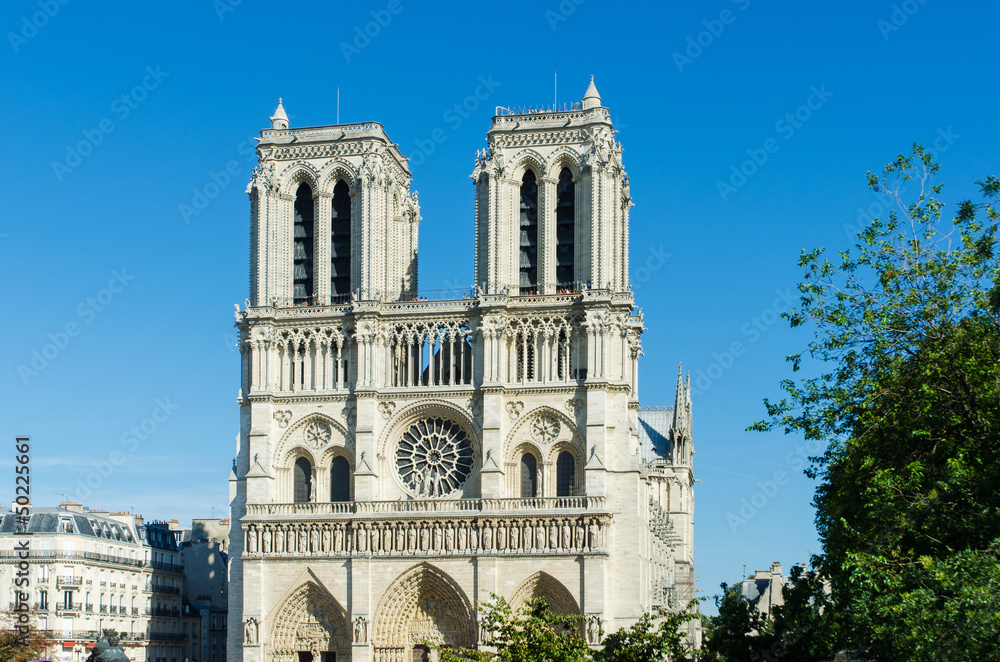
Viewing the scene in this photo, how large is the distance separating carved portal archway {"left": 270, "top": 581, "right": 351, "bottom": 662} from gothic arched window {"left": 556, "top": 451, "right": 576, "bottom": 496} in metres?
10.3

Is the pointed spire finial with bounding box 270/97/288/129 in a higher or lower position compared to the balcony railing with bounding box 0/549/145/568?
higher

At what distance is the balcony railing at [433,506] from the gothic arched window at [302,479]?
4.85 feet

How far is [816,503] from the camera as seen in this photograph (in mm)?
38062

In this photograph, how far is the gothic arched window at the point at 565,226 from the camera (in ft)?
193

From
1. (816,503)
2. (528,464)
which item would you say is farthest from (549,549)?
(816,503)

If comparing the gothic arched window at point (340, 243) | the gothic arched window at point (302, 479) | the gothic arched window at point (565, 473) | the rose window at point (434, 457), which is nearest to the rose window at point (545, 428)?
the gothic arched window at point (565, 473)

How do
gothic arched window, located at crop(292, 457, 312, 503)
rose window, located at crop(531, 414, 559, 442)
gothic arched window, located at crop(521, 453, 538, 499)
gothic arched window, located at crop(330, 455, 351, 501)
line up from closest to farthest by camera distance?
rose window, located at crop(531, 414, 559, 442) < gothic arched window, located at crop(521, 453, 538, 499) < gothic arched window, located at crop(330, 455, 351, 501) < gothic arched window, located at crop(292, 457, 312, 503)

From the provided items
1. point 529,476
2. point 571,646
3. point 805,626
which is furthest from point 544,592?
point 805,626

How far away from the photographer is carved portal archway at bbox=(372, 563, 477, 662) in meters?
55.9

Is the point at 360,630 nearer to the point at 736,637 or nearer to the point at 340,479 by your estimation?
the point at 340,479

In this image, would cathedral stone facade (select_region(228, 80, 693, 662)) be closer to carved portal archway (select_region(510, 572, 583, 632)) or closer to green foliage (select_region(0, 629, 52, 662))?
carved portal archway (select_region(510, 572, 583, 632))

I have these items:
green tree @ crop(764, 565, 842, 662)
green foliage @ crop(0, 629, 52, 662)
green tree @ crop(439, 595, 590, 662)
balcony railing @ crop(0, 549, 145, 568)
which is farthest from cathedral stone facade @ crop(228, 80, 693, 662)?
green tree @ crop(764, 565, 842, 662)

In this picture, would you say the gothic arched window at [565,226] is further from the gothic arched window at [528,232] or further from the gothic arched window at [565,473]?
the gothic arched window at [565,473]

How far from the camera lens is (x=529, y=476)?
188ft
